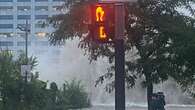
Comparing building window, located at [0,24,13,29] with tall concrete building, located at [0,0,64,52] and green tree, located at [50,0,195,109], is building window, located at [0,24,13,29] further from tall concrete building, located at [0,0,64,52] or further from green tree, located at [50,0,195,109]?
green tree, located at [50,0,195,109]

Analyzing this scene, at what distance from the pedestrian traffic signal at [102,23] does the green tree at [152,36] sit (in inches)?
163

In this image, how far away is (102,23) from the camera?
1140 cm

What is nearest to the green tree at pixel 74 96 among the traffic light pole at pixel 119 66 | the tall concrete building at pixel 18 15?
the traffic light pole at pixel 119 66

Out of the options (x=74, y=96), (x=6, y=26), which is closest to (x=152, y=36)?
(x=74, y=96)

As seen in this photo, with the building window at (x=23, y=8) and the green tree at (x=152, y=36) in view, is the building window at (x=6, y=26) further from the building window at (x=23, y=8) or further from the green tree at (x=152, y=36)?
the green tree at (x=152, y=36)

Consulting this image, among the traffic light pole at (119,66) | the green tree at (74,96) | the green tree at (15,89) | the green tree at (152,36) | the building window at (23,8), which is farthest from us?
the building window at (23,8)

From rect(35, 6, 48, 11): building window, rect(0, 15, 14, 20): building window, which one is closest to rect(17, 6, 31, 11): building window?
rect(35, 6, 48, 11): building window

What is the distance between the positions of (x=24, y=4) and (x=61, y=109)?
278 ft

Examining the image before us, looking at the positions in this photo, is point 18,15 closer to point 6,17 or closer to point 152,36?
point 6,17

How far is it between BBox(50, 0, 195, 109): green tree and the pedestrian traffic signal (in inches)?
163

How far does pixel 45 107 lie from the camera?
3581cm

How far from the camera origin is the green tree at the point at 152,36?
1606cm

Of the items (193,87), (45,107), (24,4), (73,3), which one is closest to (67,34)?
(73,3)

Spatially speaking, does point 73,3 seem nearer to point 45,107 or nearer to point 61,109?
point 45,107
